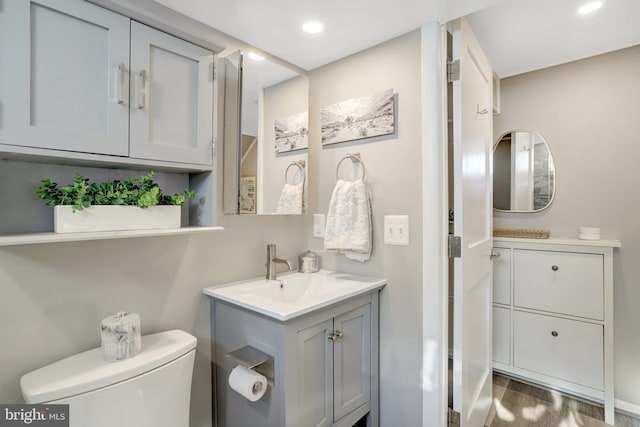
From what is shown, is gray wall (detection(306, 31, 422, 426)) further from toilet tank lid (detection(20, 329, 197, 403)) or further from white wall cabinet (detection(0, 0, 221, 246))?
toilet tank lid (detection(20, 329, 197, 403))

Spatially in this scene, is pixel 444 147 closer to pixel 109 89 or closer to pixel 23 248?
pixel 109 89

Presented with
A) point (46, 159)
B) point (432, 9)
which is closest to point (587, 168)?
point (432, 9)

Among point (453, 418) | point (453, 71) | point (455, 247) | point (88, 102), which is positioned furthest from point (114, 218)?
point (453, 418)

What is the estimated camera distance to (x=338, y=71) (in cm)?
173

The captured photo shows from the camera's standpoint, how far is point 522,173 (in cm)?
242

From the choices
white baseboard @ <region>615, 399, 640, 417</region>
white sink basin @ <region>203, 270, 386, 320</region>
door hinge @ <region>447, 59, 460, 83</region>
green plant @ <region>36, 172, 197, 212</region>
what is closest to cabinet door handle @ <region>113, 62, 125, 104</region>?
green plant @ <region>36, 172, 197, 212</region>

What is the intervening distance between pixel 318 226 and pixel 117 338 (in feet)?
3.59

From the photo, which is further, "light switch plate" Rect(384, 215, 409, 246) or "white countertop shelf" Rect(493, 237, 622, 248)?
"white countertop shelf" Rect(493, 237, 622, 248)

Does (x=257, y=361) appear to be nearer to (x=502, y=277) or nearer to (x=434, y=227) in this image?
(x=434, y=227)

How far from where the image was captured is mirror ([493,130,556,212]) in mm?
2311

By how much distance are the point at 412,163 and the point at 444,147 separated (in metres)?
0.15

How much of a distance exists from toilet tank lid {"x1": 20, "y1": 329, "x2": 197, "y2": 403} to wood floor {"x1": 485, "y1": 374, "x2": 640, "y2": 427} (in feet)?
6.00

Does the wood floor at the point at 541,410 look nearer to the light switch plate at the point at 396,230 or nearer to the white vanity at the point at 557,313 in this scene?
the white vanity at the point at 557,313

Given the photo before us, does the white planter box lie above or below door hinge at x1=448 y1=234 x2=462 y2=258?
above
